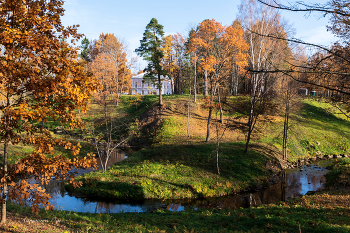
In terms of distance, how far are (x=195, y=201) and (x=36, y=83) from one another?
13716 millimetres

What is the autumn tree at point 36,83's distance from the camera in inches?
251

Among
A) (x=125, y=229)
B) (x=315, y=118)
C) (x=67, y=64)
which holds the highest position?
(x=67, y=64)

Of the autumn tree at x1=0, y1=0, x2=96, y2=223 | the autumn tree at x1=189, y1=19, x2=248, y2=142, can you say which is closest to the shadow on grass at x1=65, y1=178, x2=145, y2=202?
the autumn tree at x1=0, y1=0, x2=96, y2=223

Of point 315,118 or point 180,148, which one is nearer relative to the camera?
point 180,148

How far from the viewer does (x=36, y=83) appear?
6.57 m

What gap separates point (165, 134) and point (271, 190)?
15444 millimetres

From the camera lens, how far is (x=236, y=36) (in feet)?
84.3

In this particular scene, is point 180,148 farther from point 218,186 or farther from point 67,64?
point 67,64

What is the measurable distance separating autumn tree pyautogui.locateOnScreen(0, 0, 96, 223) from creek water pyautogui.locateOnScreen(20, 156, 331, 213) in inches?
351

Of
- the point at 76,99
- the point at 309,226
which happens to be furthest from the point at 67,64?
the point at 309,226

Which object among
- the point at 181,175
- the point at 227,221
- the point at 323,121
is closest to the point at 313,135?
the point at 323,121

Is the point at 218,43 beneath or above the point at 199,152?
above

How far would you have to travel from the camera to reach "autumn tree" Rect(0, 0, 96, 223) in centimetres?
638

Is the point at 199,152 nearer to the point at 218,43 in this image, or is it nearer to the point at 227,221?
the point at 218,43
